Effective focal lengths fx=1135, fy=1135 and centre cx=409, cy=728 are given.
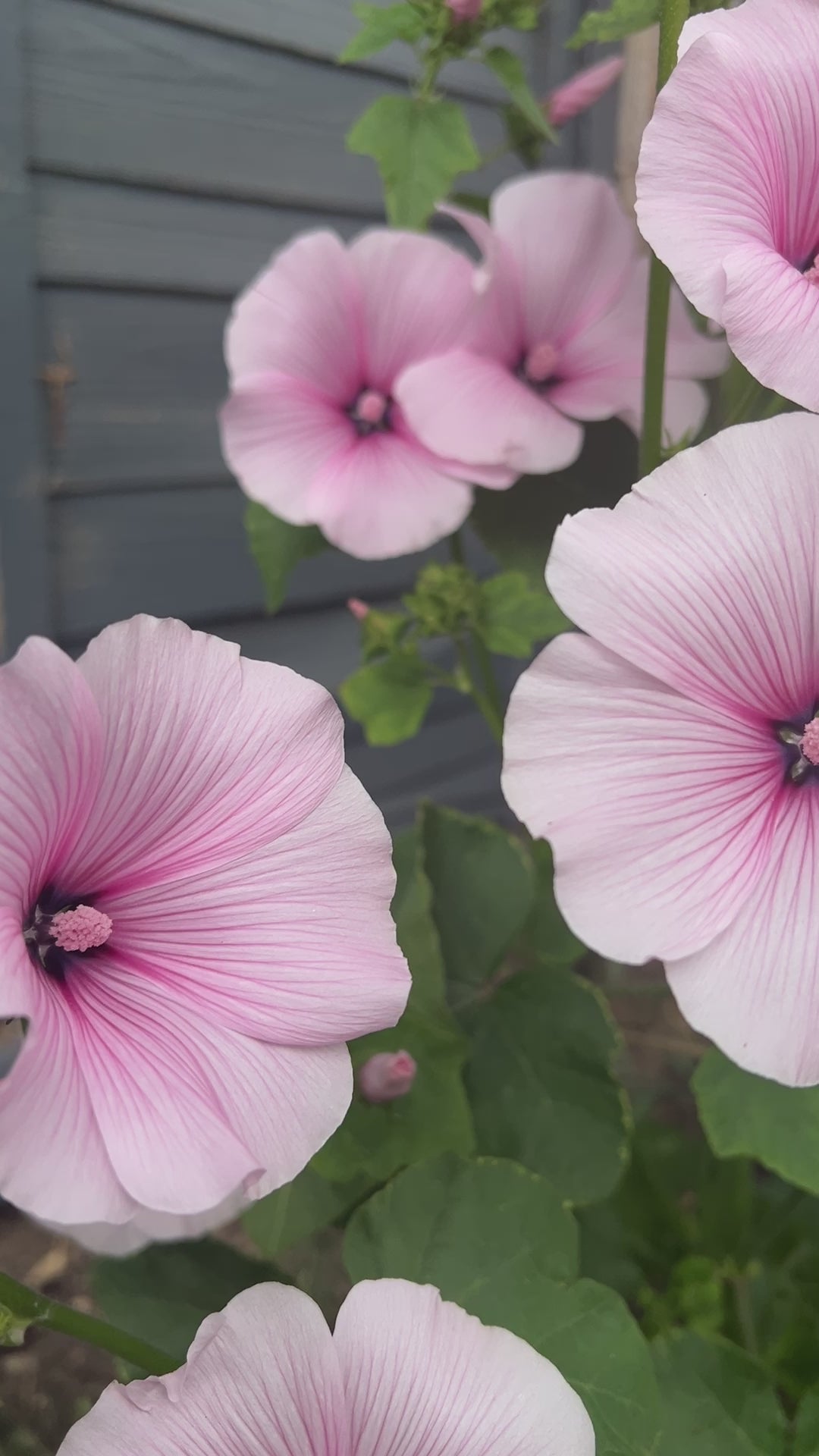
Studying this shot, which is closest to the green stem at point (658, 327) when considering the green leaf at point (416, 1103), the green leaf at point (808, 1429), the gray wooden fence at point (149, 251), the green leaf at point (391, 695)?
the green leaf at point (391, 695)

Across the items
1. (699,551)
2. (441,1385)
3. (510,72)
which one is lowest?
(441,1385)

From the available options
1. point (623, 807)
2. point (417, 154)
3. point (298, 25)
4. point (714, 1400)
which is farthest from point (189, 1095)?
point (298, 25)

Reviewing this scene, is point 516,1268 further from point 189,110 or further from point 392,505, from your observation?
point 189,110

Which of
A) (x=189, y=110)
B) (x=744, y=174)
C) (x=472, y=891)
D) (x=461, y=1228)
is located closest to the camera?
(x=744, y=174)

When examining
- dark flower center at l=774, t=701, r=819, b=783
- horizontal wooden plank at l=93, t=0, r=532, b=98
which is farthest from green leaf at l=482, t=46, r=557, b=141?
horizontal wooden plank at l=93, t=0, r=532, b=98

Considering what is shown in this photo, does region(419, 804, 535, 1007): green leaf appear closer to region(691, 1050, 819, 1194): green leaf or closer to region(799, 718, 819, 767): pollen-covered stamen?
region(691, 1050, 819, 1194): green leaf

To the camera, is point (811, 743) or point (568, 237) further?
point (568, 237)
